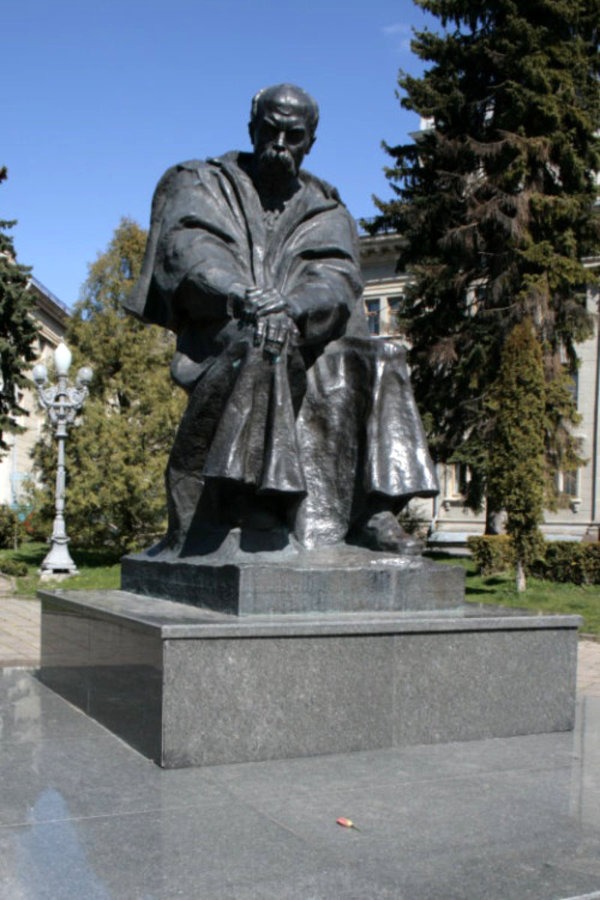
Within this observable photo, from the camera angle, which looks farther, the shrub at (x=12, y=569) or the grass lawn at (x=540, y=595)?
the shrub at (x=12, y=569)

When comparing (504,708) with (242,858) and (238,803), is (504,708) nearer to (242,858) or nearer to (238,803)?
(238,803)

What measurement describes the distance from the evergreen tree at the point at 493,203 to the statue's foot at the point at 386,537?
19364 mm

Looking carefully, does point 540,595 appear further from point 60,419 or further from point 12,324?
point 12,324

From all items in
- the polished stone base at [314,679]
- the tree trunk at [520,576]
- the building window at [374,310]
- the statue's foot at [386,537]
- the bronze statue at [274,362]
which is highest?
the building window at [374,310]

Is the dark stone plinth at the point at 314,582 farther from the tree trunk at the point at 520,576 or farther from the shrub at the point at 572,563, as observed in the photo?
the shrub at the point at 572,563

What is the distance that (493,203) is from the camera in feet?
79.4

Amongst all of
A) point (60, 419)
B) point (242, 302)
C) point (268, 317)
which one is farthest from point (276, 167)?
point (60, 419)

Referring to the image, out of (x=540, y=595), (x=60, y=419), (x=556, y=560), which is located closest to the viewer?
(x=540, y=595)

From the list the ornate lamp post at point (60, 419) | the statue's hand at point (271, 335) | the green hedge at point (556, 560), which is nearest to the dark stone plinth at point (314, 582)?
the statue's hand at point (271, 335)

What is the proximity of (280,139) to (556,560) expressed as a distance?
1727 cm

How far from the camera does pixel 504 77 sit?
25.0m

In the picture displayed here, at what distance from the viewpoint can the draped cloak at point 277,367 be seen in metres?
4.43

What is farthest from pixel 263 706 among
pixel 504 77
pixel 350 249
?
pixel 504 77

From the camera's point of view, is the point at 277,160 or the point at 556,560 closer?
the point at 277,160
